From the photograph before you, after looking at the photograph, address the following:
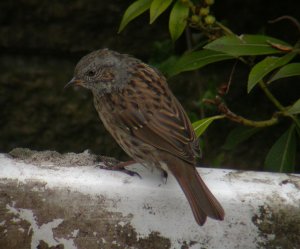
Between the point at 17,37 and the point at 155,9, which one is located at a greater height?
the point at 155,9

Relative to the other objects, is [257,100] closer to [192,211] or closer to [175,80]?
[175,80]

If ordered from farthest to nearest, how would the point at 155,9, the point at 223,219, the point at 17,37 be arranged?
the point at 17,37 < the point at 155,9 < the point at 223,219

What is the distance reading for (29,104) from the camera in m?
4.96

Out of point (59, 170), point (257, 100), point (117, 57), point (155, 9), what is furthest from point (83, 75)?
point (257, 100)

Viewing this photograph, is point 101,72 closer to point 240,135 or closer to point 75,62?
point 240,135

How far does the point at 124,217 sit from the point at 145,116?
0.70 meters

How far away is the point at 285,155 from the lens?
4012 millimetres

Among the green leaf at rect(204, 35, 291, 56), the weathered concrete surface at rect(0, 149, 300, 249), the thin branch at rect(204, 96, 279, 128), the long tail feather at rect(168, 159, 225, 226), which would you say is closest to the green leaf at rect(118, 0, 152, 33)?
the green leaf at rect(204, 35, 291, 56)

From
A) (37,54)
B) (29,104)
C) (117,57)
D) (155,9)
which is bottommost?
(29,104)

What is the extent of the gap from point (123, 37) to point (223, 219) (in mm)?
2122

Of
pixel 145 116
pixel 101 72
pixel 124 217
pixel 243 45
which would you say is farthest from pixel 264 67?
pixel 124 217

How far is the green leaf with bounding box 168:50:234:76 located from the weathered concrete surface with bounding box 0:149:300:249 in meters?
1.01

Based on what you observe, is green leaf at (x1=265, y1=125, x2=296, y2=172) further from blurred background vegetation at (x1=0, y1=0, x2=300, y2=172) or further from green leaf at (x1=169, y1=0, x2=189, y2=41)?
green leaf at (x1=169, y1=0, x2=189, y2=41)

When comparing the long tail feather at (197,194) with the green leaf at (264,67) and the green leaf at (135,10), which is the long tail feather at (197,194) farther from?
the green leaf at (135,10)
